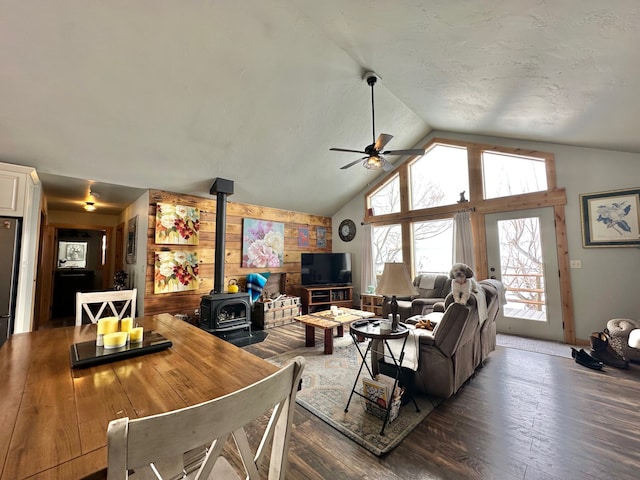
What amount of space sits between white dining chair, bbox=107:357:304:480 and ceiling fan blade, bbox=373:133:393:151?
300 centimetres

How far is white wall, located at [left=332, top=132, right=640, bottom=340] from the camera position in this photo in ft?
11.7

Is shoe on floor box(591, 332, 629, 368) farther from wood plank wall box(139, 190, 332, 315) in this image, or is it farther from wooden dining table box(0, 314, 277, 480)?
wood plank wall box(139, 190, 332, 315)

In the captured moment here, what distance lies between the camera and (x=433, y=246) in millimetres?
5473

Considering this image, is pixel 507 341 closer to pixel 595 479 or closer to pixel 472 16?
pixel 595 479

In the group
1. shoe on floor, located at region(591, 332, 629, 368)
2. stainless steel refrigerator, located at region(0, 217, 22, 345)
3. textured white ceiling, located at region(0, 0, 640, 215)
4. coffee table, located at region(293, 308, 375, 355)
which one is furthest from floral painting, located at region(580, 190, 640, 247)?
stainless steel refrigerator, located at region(0, 217, 22, 345)

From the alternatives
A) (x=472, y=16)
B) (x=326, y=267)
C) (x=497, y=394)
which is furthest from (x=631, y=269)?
(x=326, y=267)

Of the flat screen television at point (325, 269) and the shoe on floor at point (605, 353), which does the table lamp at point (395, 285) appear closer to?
the shoe on floor at point (605, 353)

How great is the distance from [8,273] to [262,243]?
3.53m

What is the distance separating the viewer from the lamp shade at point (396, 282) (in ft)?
7.54

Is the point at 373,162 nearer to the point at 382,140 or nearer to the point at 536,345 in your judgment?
the point at 382,140

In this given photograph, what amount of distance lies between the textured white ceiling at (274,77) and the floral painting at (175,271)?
1161 mm

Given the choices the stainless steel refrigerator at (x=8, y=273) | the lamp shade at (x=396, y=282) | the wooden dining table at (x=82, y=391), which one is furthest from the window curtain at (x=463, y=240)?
the stainless steel refrigerator at (x=8, y=273)

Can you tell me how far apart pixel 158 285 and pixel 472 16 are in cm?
494

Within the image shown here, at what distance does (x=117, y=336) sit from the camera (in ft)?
4.38
